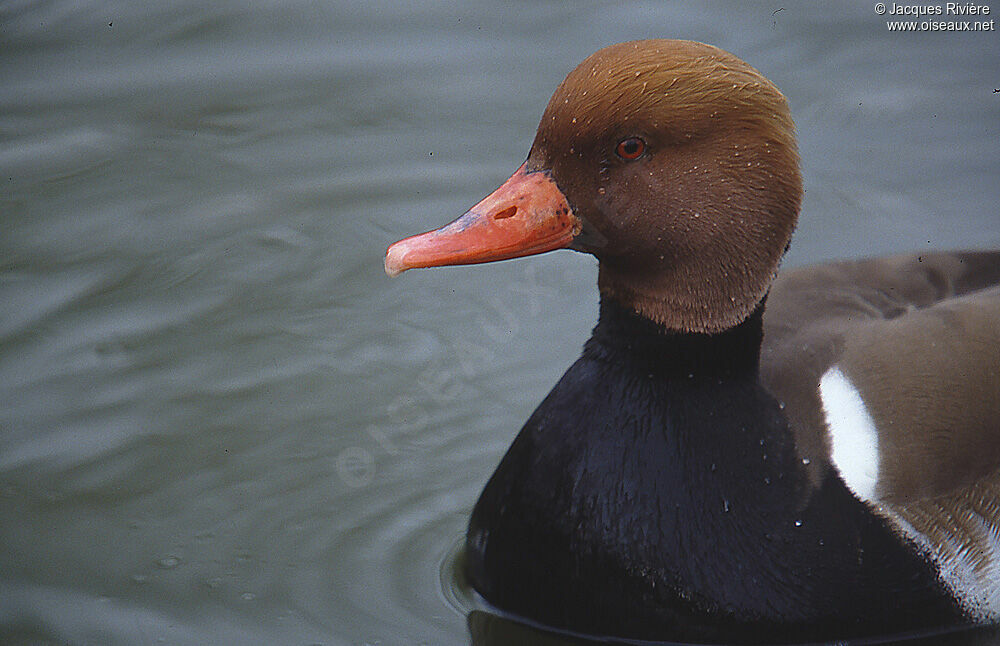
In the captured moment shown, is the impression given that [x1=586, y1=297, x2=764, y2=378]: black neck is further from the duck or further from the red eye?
the red eye

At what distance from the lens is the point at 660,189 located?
10.1 feet

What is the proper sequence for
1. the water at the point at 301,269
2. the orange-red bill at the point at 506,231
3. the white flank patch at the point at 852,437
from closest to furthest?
the orange-red bill at the point at 506,231 < the white flank patch at the point at 852,437 < the water at the point at 301,269

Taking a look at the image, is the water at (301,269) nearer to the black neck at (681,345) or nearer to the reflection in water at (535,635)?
the reflection in water at (535,635)

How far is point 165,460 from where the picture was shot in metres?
4.11

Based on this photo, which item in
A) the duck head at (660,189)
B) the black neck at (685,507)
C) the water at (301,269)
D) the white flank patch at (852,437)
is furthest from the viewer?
the water at (301,269)

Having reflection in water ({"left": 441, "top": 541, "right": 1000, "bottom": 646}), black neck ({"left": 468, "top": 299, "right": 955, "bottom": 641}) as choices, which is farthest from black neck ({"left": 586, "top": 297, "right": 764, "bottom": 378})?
reflection in water ({"left": 441, "top": 541, "right": 1000, "bottom": 646})

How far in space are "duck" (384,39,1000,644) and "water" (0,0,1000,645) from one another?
0.46 m

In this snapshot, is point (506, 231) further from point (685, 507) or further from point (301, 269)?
point (301, 269)

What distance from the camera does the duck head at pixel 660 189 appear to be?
118 inches

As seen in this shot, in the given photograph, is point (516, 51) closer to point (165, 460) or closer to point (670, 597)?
point (165, 460)

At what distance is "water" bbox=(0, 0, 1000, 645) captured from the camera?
372cm

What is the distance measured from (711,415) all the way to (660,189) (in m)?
0.56

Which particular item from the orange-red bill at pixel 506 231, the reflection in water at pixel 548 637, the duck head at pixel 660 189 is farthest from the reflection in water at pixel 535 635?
the orange-red bill at pixel 506 231

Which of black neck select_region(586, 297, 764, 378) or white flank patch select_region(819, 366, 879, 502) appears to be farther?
white flank patch select_region(819, 366, 879, 502)
